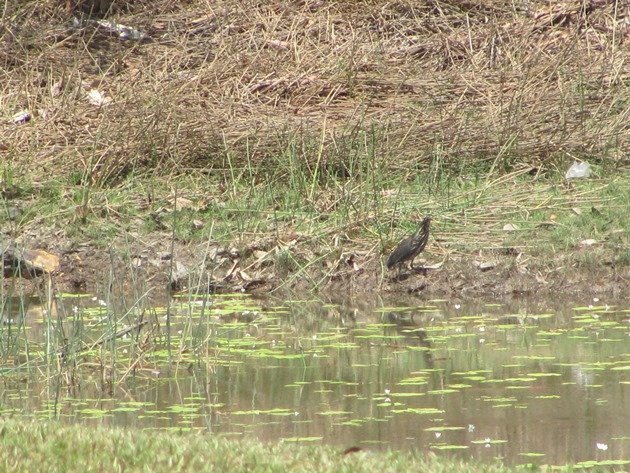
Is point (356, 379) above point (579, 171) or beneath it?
beneath

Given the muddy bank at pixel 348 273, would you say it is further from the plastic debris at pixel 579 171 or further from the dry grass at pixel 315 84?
the plastic debris at pixel 579 171

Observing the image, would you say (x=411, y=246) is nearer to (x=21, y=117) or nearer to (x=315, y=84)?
(x=315, y=84)

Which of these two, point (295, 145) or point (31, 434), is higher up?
point (295, 145)

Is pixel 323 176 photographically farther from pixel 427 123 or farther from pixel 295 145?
pixel 427 123

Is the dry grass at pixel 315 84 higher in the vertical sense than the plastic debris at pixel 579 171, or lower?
higher

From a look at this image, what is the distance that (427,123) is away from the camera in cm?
1303

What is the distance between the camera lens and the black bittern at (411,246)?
407 inches

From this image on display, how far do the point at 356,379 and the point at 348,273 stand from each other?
3.37m

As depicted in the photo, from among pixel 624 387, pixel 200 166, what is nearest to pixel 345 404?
pixel 624 387

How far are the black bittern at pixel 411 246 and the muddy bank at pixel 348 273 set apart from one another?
0.25 metres

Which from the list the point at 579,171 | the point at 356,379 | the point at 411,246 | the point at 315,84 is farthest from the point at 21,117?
the point at 356,379

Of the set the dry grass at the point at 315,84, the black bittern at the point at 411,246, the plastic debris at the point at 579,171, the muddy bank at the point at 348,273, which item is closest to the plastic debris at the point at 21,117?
the dry grass at the point at 315,84

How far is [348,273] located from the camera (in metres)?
10.8

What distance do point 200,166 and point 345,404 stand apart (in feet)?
21.0
